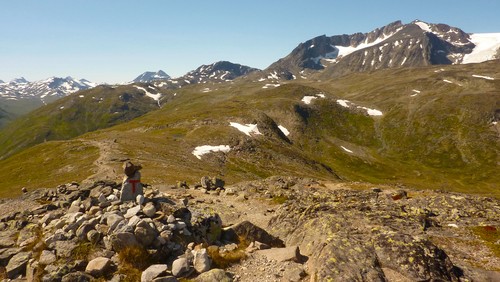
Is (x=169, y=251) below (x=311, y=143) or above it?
above

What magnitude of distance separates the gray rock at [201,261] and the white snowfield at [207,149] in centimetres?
7976

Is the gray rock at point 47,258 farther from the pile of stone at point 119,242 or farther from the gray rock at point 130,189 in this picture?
the gray rock at point 130,189

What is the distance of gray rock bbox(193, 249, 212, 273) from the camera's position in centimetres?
1822

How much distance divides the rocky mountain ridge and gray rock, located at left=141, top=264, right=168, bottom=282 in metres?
0.06

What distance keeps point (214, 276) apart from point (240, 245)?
579 centimetres

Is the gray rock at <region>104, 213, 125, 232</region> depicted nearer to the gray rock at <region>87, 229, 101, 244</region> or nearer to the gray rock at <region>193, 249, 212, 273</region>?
the gray rock at <region>87, 229, 101, 244</region>

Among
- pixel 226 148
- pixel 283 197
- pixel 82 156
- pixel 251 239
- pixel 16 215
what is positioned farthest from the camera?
pixel 226 148

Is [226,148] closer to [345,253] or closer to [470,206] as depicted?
[470,206]

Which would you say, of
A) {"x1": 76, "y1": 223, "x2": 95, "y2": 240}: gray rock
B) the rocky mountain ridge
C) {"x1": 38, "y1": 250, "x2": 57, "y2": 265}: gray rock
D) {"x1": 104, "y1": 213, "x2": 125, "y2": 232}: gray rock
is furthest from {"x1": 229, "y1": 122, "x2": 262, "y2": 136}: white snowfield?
{"x1": 38, "y1": 250, "x2": 57, "y2": 265}: gray rock

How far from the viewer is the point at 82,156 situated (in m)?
88.8

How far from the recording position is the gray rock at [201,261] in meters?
18.2

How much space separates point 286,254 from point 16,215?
86.4 feet

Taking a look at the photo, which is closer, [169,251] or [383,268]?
[383,268]

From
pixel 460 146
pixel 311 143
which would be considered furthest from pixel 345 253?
pixel 460 146
